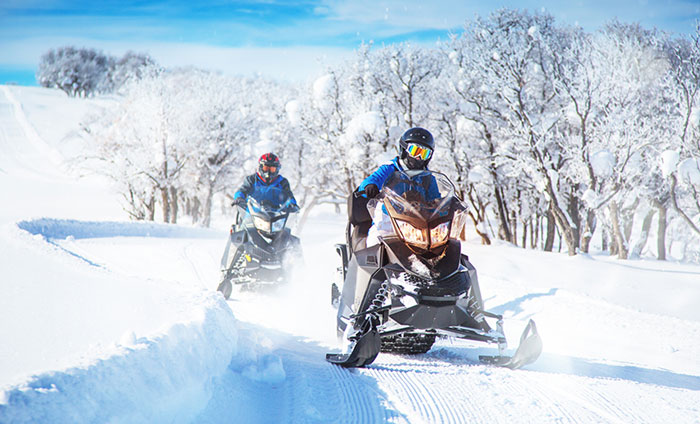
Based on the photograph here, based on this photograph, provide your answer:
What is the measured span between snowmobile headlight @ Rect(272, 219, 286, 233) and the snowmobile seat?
3373mm

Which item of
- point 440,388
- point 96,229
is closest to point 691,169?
point 440,388

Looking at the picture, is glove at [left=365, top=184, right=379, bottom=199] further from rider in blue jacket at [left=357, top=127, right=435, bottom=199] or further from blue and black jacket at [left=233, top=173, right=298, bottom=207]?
blue and black jacket at [left=233, top=173, right=298, bottom=207]

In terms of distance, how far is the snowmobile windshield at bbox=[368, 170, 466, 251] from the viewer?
3.61m

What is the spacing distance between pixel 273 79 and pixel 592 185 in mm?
71217

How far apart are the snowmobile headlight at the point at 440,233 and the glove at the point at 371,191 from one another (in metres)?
0.69

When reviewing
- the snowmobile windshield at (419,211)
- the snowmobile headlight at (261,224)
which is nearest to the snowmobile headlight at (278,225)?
the snowmobile headlight at (261,224)

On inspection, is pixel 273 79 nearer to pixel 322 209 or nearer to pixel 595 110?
pixel 322 209

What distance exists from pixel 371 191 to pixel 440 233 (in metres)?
0.76

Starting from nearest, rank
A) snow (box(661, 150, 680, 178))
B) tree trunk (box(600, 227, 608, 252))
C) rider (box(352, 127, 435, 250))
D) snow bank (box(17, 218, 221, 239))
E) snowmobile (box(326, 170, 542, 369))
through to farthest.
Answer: snowmobile (box(326, 170, 542, 369)), rider (box(352, 127, 435, 250)), snow bank (box(17, 218, 221, 239)), snow (box(661, 150, 680, 178)), tree trunk (box(600, 227, 608, 252))

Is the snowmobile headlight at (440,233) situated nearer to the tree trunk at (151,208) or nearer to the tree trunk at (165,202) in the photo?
the tree trunk at (165,202)

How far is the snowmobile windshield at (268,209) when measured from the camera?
7484mm

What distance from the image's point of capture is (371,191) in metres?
4.11

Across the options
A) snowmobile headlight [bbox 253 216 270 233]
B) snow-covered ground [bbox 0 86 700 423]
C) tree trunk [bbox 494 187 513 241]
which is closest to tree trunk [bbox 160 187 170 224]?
tree trunk [bbox 494 187 513 241]

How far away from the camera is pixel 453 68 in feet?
72.1
